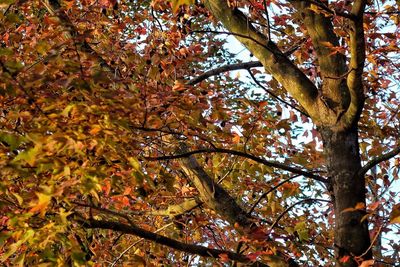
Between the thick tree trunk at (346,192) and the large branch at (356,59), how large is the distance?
0.25 metres

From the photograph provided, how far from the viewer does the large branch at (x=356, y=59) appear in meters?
4.53

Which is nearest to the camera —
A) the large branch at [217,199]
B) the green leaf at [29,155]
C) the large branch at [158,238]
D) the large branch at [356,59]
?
the green leaf at [29,155]

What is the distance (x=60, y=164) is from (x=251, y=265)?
2725mm

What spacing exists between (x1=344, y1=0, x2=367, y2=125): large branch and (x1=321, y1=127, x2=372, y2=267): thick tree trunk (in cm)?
25

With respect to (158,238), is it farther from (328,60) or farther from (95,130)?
(328,60)

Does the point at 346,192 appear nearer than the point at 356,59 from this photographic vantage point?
No

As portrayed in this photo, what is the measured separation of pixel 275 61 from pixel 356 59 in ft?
4.45

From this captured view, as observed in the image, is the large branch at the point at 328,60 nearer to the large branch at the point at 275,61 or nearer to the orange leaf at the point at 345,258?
the large branch at the point at 275,61

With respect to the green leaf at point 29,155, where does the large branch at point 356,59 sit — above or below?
above

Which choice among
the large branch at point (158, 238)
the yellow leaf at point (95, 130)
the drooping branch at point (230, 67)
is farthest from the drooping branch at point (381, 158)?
the yellow leaf at point (95, 130)

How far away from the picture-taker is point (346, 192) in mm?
5613

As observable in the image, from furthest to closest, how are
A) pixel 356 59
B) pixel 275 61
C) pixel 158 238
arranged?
pixel 275 61 < pixel 158 238 < pixel 356 59

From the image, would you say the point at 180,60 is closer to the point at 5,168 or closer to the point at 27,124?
the point at 27,124

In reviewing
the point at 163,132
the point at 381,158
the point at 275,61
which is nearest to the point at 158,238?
the point at 163,132
